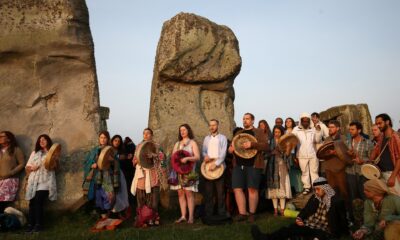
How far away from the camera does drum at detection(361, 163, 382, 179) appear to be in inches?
240

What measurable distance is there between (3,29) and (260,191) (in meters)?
5.34

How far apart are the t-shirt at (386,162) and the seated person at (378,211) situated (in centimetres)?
70

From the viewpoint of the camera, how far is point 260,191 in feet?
26.4

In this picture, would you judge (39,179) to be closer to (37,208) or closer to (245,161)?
(37,208)

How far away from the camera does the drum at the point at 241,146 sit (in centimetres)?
713

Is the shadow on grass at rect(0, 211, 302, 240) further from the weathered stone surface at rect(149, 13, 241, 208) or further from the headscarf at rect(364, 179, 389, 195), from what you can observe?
the weathered stone surface at rect(149, 13, 241, 208)

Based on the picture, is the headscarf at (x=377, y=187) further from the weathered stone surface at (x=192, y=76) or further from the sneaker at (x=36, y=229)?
the sneaker at (x=36, y=229)

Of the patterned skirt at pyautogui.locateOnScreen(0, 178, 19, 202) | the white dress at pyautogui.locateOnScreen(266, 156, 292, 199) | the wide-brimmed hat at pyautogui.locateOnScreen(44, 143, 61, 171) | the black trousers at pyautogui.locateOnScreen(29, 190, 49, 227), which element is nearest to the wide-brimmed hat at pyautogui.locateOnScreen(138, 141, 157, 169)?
the wide-brimmed hat at pyautogui.locateOnScreen(44, 143, 61, 171)

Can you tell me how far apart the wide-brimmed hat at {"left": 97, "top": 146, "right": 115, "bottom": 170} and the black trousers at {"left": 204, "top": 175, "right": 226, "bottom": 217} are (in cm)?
158

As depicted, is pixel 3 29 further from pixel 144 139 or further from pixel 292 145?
pixel 292 145

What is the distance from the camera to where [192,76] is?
924 centimetres

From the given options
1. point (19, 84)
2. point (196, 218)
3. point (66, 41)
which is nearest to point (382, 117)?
point (196, 218)

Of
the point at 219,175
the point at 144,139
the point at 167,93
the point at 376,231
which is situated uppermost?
the point at 167,93

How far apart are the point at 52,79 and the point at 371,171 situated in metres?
5.64
